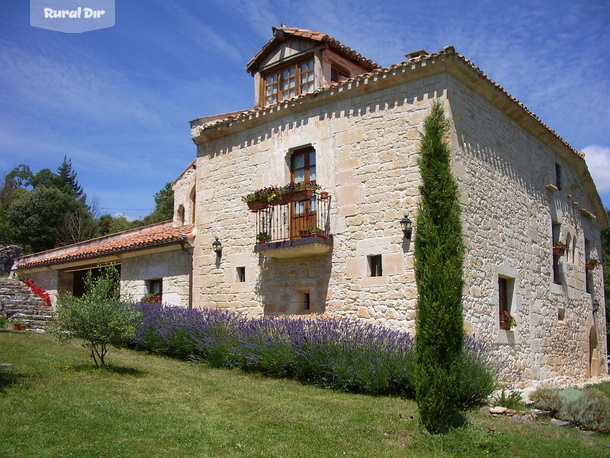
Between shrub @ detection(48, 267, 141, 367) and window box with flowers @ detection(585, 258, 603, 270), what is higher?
window box with flowers @ detection(585, 258, 603, 270)

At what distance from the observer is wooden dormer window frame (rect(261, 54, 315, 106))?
14477 millimetres

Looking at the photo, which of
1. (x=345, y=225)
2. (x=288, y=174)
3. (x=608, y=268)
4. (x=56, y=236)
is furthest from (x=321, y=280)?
(x=56, y=236)

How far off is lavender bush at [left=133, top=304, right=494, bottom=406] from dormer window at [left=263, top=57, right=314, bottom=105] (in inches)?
225

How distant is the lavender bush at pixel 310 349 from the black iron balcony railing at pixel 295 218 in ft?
6.29

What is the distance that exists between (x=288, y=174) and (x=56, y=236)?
2647 centimetres

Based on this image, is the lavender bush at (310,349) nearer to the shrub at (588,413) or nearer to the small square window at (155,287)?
the shrub at (588,413)

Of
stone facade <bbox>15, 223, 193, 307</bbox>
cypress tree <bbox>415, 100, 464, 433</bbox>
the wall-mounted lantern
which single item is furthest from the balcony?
the wall-mounted lantern

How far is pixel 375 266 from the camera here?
38.9ft

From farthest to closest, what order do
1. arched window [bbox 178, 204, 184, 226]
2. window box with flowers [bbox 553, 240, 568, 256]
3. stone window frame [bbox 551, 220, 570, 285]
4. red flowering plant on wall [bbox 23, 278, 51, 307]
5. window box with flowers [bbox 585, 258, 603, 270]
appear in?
1. red flowering plant on wall [bbox 23, 278, 51, 307]
2. arched window [bbox 178, 204, 184, 226]
3. window box with flowers [bbox 585, 258, 603, 270]
4. stone window frame [bbox 551, 220, 570, 285]
5. window box with flowers [bbox 553, 240, 568, 256]

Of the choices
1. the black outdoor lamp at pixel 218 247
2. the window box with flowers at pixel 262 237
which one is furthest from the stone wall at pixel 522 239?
the black outdoor lamp at pixel 218 247

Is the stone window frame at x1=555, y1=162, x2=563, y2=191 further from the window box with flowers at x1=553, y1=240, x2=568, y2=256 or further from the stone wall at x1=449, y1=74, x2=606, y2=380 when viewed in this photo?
the window box with flowers at x1=553, y1=240, x2=568, y2=256

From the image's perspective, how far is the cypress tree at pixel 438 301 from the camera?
7.73m

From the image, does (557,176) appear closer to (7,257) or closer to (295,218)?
(295,218)

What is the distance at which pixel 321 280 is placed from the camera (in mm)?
12594
